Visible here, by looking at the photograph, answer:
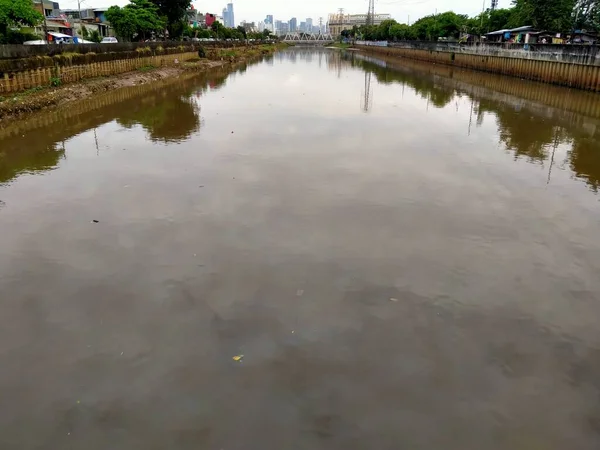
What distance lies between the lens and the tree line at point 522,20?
58.5m

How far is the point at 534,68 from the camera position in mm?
40312

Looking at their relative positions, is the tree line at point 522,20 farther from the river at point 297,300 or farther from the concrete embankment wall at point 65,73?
the river at point 297,300

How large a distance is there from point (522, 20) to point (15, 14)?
58.4 m

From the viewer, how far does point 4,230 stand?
9969mm

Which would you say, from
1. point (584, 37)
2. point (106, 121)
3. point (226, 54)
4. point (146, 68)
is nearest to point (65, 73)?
point (106, 121)

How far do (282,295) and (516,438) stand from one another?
385cm

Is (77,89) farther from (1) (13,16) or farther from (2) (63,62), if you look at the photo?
(1) (13,16)

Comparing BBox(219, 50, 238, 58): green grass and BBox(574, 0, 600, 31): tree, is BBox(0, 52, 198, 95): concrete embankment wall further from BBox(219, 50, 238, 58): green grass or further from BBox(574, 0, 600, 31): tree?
BBox(574, 0, 600, 31): tree

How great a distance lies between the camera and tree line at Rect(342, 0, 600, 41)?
58531 mm

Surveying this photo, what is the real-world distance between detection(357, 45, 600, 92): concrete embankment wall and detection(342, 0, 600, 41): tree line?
10.0 metres

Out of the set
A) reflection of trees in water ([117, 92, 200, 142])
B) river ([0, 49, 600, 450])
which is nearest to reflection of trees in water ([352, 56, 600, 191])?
river ([0, 49, 600, 450])

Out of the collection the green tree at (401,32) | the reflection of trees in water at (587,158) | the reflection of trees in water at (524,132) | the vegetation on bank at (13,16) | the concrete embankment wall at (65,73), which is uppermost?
the green tree at (401,32)

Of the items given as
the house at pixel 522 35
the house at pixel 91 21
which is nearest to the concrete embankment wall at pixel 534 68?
the house at pixel 522 35

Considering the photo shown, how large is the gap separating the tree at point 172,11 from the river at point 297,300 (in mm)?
57889
